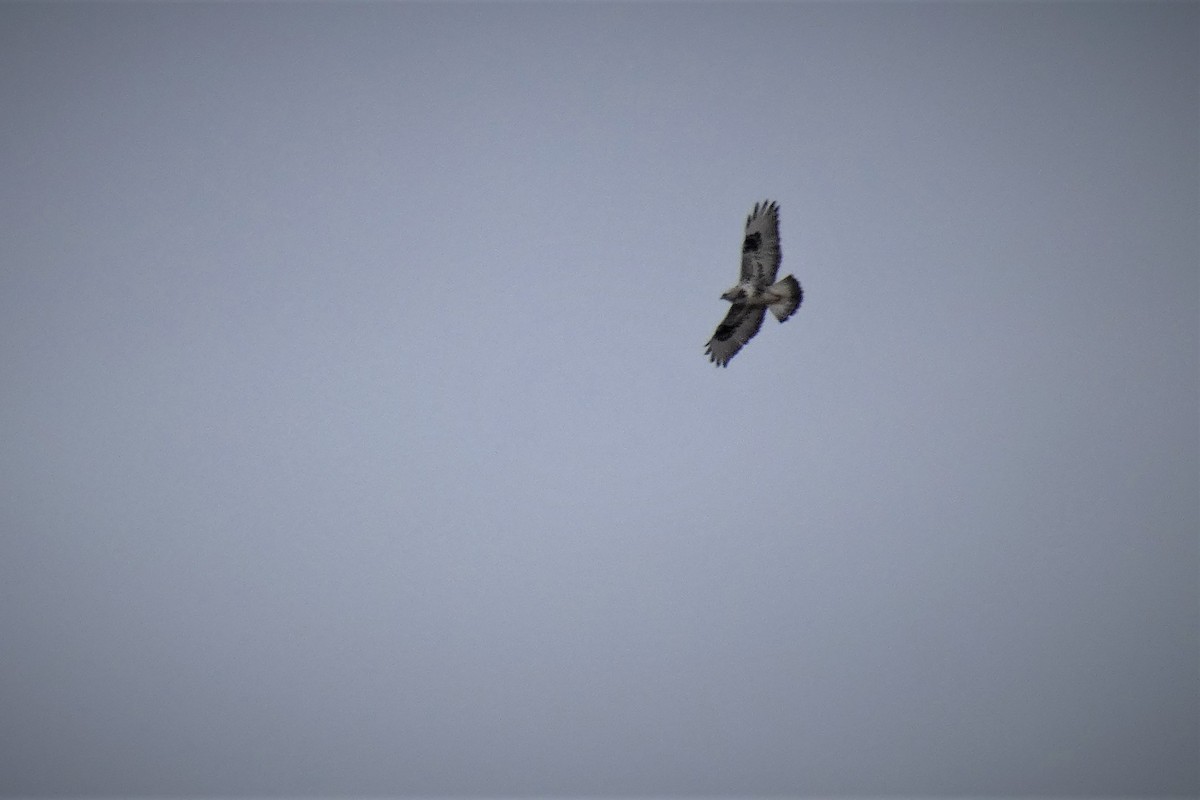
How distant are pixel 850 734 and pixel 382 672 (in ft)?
49.8

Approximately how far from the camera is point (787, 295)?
10.4m

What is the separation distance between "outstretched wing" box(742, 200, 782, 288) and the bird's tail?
0.13 meters

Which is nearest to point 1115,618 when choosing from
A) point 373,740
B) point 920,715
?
point 920,715

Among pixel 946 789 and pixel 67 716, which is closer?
pixel 946 789

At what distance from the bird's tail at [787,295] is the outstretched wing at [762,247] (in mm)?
133

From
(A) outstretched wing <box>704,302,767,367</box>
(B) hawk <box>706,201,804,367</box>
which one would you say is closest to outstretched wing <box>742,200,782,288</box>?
(B) hawk <box>706,201,804,367</box>

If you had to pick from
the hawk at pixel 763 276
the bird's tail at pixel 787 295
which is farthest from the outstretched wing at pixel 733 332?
the bird's tail at pixel 787 295

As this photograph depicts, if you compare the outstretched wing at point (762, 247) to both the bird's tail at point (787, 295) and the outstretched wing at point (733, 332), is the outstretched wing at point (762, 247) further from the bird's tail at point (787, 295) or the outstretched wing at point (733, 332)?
the outstretched wing at point (733, 332)

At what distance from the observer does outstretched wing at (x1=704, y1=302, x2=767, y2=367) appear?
10.9m

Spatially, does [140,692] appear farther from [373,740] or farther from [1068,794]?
[1068,794]

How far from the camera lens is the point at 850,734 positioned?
80.8 ft

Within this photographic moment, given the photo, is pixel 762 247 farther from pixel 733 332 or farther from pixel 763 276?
pixel 733 332

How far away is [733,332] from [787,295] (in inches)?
37.6

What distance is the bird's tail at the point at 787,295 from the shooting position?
1042cm
